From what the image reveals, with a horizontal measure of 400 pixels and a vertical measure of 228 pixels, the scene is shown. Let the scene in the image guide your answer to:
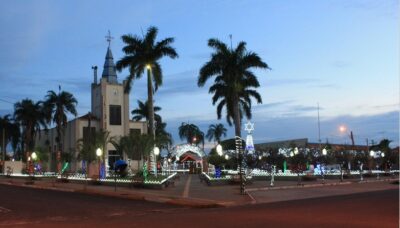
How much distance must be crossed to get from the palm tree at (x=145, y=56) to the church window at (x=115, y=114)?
86.7 feet

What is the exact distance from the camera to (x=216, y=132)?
151 m

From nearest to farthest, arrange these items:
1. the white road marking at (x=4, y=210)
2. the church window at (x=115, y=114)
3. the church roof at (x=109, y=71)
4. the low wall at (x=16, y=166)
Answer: the white road marking at (x=4, y=210), the church window at (x=115, y=114), the church roof at (x=109, y=71), the low wall at (x=16, y=166)

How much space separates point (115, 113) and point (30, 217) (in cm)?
5403

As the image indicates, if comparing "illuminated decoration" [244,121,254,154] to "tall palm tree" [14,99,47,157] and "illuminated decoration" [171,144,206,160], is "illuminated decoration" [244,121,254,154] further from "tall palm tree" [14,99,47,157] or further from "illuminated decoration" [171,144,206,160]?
"tall palm tree" [14,99,47,157]

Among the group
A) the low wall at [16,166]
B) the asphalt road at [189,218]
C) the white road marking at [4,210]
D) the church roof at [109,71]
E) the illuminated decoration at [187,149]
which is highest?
the church roof at [109,71]

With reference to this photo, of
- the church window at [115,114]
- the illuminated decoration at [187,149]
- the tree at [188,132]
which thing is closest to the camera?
the illuminated decoration at [187,149]

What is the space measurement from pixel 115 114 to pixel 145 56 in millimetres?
28388

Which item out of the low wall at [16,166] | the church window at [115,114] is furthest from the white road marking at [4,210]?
the low wall at [16,166]

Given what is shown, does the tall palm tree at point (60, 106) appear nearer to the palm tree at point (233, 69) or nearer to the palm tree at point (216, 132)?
the palm tree at point (233, 69)

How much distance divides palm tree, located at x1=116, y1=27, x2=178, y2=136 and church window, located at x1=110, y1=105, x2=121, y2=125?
26.4 m

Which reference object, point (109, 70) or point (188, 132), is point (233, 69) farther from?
point (188, 132)

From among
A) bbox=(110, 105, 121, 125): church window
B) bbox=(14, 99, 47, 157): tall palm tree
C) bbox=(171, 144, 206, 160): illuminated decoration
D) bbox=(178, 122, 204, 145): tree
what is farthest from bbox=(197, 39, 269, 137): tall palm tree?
bbox=(178, 122, 204, 145): tree

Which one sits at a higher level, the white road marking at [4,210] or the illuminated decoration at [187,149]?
the illuminated decoration at [187,149]

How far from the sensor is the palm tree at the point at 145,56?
4456cm
